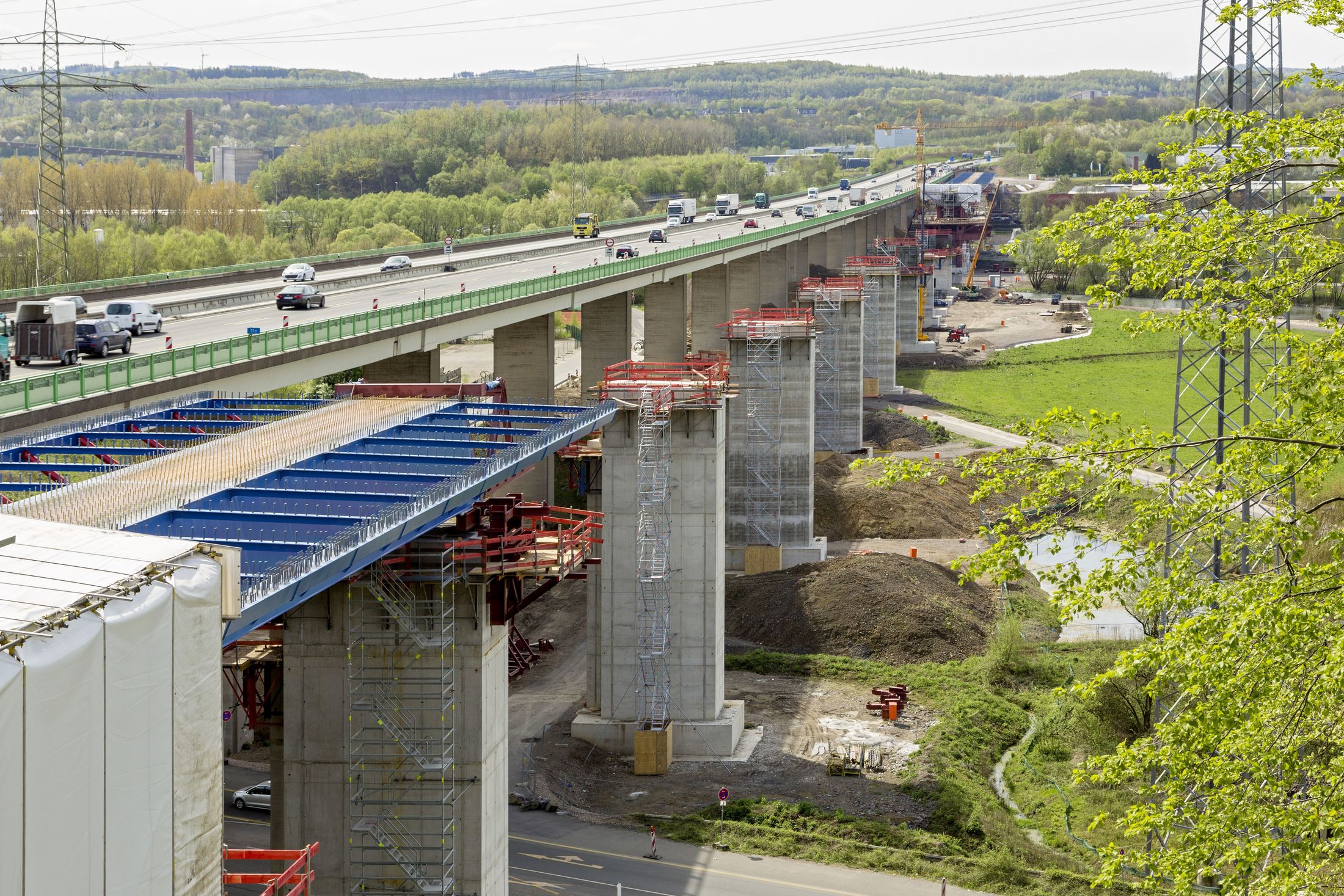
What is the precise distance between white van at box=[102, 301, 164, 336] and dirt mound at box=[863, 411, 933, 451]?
56846 mm

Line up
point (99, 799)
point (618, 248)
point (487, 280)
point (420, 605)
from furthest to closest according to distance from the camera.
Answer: point (618, 248) → point (487, 280) → point (420, 605) → point (99, 799)

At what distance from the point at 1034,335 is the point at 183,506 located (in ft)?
455

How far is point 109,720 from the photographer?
15555 mm

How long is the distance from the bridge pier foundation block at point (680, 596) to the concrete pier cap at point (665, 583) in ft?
0.09

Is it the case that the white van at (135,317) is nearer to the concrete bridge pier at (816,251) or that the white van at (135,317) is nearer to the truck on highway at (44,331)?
the truck on highway at (44,331)

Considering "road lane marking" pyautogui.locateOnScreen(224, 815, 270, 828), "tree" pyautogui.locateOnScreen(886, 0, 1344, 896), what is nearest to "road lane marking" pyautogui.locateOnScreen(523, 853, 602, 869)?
"road lane marking" pyautogui.locateOnScreen(224, 815, 270, 828)

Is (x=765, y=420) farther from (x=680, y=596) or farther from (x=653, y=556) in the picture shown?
(x=653, y=556)

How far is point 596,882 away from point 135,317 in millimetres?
20796

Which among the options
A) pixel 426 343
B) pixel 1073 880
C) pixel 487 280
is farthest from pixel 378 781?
pixel 487 280

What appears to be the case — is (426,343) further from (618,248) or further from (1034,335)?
(1034,335)

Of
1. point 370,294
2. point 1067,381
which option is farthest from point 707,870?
point 1067,381

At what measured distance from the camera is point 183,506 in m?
Result: 25.2

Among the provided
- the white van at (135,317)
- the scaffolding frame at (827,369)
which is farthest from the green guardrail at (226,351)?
the scaffolding frame at (827,369)

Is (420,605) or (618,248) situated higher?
(618,248)
